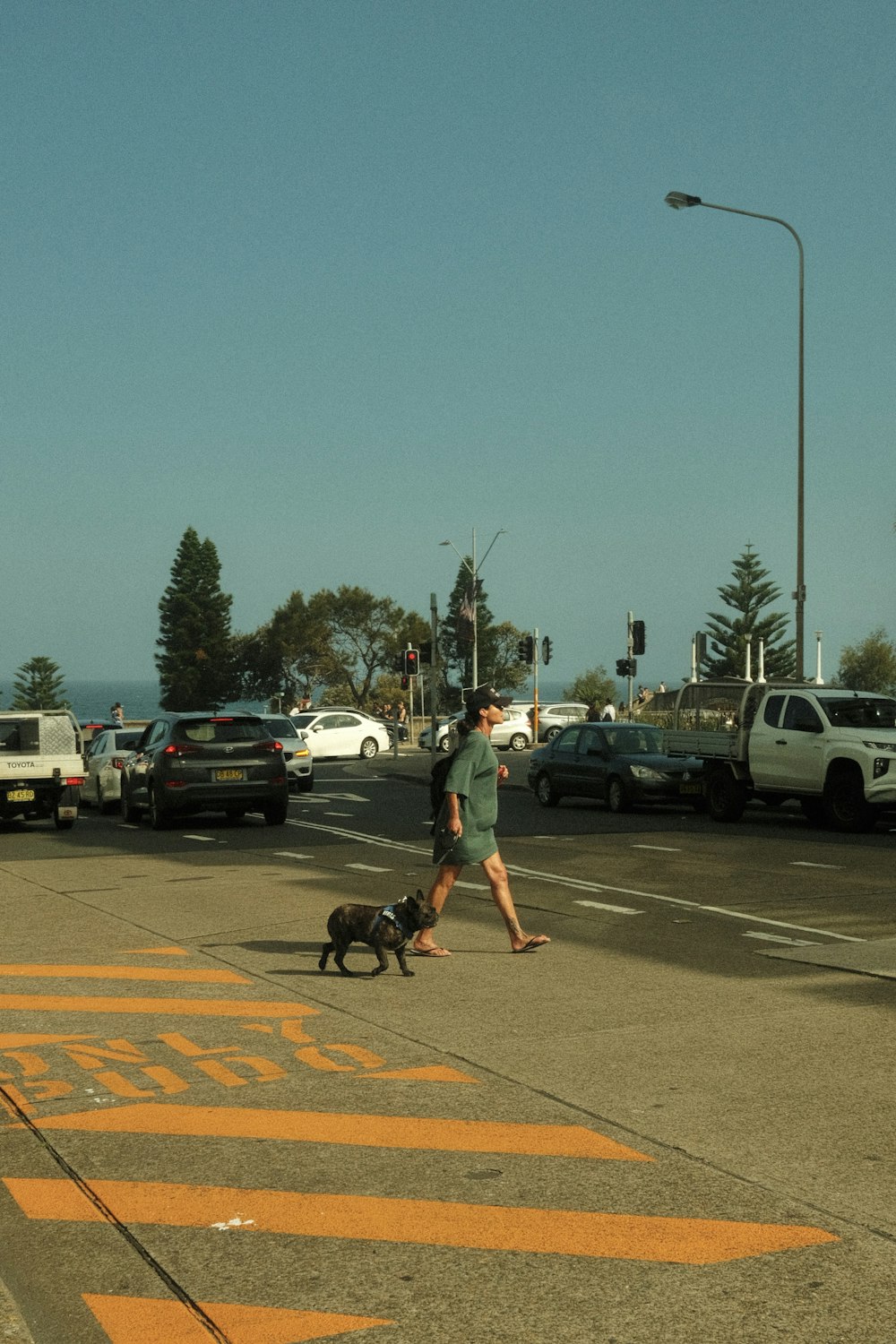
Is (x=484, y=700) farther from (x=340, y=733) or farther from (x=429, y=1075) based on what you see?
(x=340, y=733)

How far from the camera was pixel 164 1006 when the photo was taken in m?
8.48

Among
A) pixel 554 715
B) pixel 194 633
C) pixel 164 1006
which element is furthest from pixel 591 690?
pixel 164 1006

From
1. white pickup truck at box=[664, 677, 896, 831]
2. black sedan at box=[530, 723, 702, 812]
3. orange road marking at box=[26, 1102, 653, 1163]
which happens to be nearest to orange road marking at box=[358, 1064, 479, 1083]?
orange road marking at box=[26, 1102, 653, 1163]

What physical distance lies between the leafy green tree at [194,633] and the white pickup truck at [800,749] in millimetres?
95667

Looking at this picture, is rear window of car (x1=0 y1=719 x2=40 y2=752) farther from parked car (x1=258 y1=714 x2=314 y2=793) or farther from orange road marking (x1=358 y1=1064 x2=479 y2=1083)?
orange road marking (x1=358 y1=1064 x2=479 y2=1083)

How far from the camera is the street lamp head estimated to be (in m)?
29.8

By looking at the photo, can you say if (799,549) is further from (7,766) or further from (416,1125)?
(416,1125)

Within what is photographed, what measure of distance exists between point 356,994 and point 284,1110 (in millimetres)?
2629

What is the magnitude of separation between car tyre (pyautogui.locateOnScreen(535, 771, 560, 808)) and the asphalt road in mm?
14112

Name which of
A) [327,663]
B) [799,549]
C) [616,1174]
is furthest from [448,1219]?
[327,663]

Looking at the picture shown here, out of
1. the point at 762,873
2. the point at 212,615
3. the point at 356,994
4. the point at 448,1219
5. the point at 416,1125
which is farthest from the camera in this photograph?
the point at 212,615

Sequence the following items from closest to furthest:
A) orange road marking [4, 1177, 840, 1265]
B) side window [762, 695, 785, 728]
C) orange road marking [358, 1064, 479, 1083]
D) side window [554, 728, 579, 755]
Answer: orange road marking [4, 1177, 840, 1265] < orange road marking [358, 1064, 479, 1083] < side window [762, 695, 785, 728] < side window [554, 728, 579, 755]

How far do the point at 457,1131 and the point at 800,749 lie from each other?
15918 mm

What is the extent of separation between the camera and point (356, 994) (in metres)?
8.85
